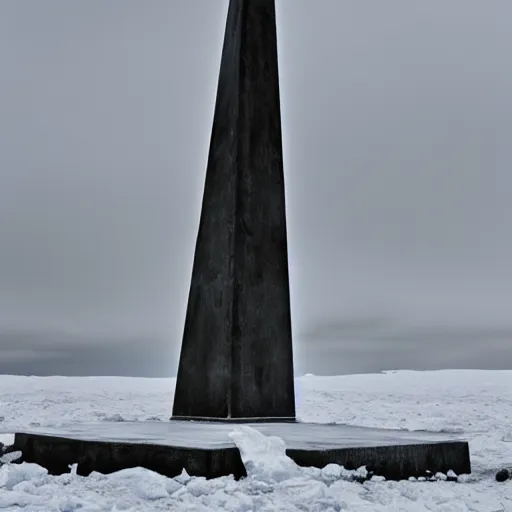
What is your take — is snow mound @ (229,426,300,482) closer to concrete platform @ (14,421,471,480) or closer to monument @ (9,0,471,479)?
concrete platform @ (14,421,471,480)

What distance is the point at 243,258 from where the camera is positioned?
6.86 metres

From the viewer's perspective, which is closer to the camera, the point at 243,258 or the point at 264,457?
the point at 264,457

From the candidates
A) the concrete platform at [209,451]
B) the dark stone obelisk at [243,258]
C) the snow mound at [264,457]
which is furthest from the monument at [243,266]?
the snow mound at [264,457]

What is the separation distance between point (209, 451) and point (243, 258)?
3189 millimetres

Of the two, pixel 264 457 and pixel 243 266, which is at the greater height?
pixel 243 266

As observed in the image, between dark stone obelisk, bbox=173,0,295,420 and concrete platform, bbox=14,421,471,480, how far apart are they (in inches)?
57.2

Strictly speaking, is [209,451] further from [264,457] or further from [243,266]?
[243,266]

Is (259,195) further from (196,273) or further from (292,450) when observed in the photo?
(292,450)

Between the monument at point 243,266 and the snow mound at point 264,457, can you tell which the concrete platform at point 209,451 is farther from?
the monument at point 243,266

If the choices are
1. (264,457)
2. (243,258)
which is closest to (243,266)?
(243,258)

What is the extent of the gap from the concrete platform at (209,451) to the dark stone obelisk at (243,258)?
145 cm

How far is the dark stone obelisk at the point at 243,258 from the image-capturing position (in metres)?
6.70

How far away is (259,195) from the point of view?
7102 millimetres

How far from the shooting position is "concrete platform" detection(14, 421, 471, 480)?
3.90 meters
